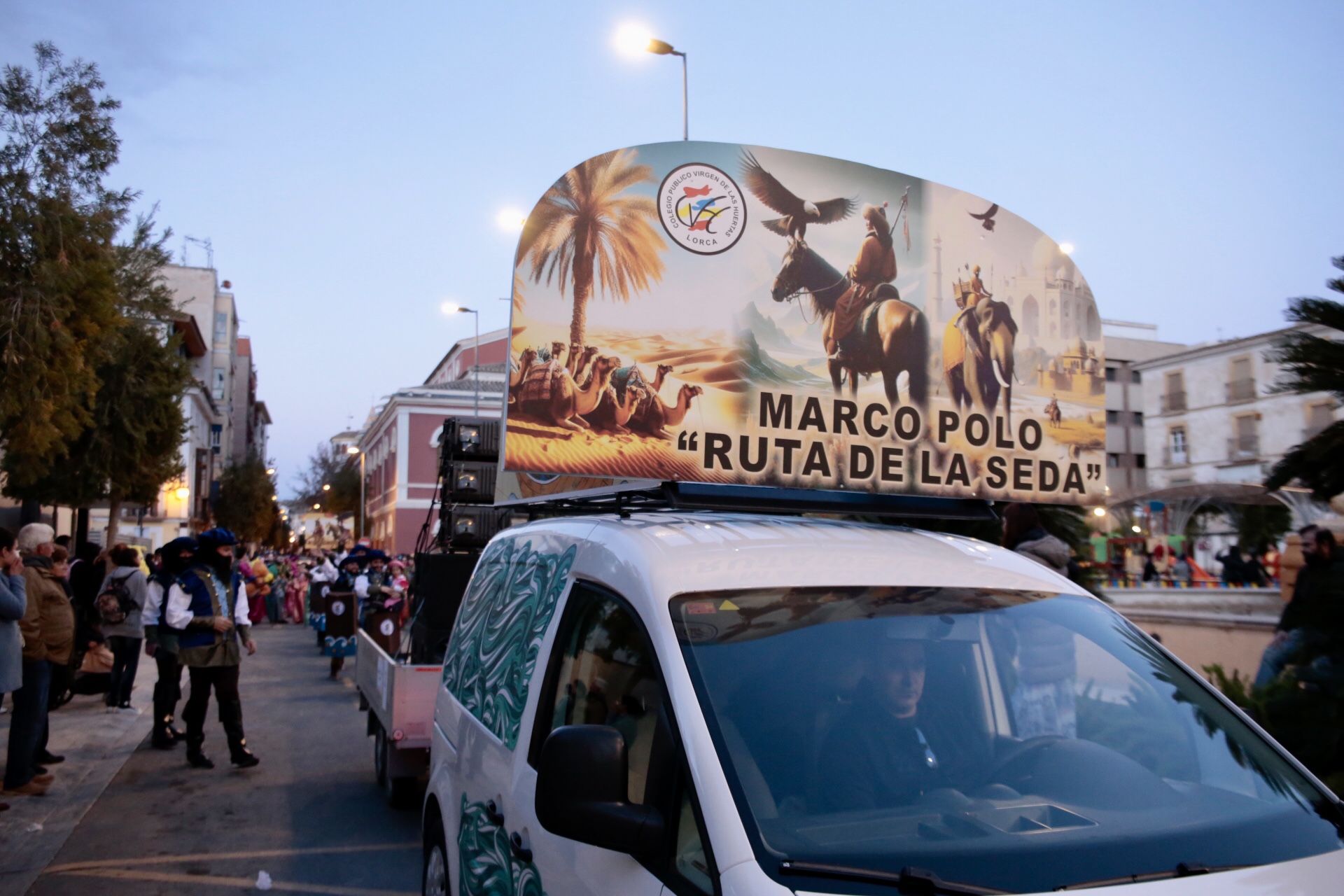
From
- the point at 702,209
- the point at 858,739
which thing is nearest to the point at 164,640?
the point at 702,209

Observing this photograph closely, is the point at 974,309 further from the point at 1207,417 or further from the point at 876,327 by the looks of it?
the point at 1207,417

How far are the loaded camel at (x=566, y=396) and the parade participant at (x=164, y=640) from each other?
6.15 m

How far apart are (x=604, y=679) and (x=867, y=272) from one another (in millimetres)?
2241

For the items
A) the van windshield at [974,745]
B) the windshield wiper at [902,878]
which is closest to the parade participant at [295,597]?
the van windshield at [974,745]

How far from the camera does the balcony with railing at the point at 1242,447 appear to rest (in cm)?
4569

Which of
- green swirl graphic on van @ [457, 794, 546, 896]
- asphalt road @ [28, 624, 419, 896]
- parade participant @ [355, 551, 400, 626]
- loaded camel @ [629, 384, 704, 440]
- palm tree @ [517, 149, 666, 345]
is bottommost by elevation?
asphalt road @ [28, 624, 419, 896]

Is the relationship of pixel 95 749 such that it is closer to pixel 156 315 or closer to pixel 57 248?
pixel 57 248

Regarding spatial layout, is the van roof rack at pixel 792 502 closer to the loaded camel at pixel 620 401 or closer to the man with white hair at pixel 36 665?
the loaded camel at pixel 620 401

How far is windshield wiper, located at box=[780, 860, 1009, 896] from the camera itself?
2.10 m

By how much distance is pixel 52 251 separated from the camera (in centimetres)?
1152

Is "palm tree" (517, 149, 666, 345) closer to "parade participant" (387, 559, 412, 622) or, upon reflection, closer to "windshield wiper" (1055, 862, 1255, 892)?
"windshield wiper" (1055, 862, 1255, 892)

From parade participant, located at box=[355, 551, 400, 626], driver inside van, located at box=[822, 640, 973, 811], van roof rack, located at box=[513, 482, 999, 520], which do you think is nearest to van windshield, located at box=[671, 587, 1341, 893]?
driver inside van, located at box=[822, 640, 973, 811]

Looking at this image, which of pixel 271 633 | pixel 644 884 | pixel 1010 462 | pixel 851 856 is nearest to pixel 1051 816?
pixel 851 856

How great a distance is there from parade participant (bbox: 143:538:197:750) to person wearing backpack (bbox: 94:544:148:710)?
56 centimetres
